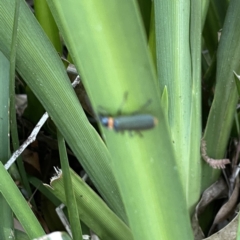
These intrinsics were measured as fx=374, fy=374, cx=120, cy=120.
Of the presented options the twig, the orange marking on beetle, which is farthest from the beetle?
the twig

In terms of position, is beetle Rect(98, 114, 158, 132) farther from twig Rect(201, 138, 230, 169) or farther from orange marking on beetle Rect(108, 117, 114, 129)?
twig Rect(201, 138, 230, 169)

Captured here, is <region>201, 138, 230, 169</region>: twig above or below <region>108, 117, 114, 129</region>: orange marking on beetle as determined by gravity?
below

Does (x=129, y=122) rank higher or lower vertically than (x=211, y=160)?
higher

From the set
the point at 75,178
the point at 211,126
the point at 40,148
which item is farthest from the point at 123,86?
the point at 40,148

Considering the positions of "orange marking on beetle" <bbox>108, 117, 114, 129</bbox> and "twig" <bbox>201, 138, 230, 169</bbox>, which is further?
"twig" <bbox>201, 138, 230, 169</bbox>

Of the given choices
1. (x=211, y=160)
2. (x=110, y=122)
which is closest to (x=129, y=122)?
(x=110, y=122)

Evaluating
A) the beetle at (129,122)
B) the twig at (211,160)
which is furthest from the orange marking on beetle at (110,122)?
the twig at (211,160)

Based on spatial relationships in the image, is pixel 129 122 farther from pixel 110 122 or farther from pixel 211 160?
pixel 211 160

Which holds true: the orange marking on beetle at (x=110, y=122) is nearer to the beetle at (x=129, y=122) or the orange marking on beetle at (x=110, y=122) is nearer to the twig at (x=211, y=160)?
the beetle at (x=129, y=122)

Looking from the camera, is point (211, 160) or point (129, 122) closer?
point (129, 122)
